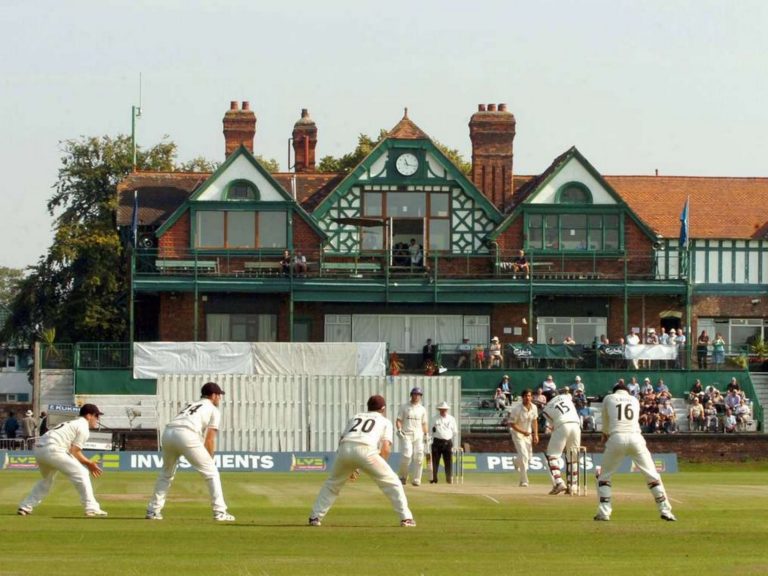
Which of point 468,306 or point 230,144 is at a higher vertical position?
point 230,144

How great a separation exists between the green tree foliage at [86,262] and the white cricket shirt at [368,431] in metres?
36.7

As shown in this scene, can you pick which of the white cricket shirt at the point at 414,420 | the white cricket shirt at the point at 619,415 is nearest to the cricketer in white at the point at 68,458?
the white cricket shirt at the point at 619,415

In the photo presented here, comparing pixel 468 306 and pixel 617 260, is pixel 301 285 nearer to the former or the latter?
pixel 468 306

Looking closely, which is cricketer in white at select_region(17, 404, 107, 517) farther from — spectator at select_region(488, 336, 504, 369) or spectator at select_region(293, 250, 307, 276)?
spectator at select_region(293, 250, 307, 276)

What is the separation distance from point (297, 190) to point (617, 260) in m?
9.78

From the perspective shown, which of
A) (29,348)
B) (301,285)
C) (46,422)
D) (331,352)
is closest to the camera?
(46,422)

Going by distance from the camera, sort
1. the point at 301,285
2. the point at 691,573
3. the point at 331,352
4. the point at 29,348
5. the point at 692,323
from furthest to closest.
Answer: the point at 29,348 → the point at 692,323 → the point at 301,285 → the point at 331,352 → the point at 691,573

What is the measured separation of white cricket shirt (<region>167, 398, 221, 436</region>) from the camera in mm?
15828

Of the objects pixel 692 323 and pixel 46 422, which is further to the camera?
pixel 692 323

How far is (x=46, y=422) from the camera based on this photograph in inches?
1518

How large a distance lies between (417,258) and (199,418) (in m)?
30.9

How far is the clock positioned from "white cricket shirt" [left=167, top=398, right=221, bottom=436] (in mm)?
31921

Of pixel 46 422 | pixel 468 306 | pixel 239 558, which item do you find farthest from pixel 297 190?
pixel 239 558

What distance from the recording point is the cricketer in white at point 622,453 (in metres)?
16.4
